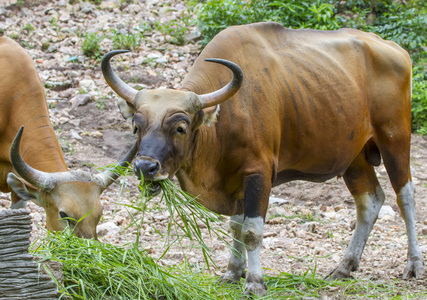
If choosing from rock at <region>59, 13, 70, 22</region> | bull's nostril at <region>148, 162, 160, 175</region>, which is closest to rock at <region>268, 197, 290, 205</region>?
bull's nostril at <region>148, 162, 160, 175</region>

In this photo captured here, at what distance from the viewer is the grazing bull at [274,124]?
172 inches

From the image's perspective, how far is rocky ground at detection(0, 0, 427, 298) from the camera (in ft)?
19.5

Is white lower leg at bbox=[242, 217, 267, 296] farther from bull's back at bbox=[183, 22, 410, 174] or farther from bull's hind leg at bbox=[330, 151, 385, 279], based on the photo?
bull's hind leg at bbox=[330, 151, 385, 279]

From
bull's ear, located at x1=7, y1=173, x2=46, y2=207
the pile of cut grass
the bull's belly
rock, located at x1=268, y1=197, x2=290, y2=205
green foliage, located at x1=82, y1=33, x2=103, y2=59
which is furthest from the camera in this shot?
green foliage, located at x1=82, y1=33, x2=103, y2=59

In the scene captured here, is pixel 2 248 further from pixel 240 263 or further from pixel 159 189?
pixel 240 263

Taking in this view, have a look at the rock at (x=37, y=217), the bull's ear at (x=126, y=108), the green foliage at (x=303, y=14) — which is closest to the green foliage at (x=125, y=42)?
the green foliage at (x=303, y=14)

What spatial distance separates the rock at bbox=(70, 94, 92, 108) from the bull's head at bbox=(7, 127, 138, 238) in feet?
14.5

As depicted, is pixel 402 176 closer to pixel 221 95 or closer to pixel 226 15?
pixel 221 95

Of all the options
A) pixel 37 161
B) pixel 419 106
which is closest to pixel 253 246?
pixel 37 161

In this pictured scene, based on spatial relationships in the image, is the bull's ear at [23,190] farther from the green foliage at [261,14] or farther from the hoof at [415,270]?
the green foliage at [261,14]

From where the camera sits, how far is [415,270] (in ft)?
17.5

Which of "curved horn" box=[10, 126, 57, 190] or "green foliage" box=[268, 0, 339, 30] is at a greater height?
"curved horn" box=[10, 126, 57, 190]

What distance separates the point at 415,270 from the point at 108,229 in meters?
3.10

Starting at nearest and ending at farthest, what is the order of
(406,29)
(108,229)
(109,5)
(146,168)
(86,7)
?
(146,168), (108,229), (406,29), (86,7), (109,5)
